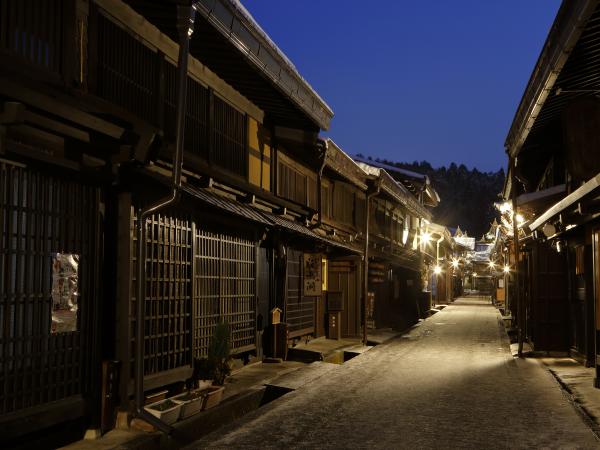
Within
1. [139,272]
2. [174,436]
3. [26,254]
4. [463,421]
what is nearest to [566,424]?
[463,421]

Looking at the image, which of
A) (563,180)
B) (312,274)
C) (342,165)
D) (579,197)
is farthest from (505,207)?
(579,197)

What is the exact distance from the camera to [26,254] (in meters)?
8.19

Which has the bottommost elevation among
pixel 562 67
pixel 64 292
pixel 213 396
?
pixel 213 396

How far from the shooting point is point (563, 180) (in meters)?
20.9

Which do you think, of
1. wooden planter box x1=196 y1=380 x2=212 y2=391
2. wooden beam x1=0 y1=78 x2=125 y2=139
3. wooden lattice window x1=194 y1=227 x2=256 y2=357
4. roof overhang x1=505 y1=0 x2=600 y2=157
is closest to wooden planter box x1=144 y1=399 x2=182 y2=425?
wooden planter box x1=196 y1=380 x2=212 y2=391

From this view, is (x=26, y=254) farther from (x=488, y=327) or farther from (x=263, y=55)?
(x=488, y=327)

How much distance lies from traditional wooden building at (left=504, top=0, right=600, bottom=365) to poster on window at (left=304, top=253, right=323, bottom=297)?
6894mm

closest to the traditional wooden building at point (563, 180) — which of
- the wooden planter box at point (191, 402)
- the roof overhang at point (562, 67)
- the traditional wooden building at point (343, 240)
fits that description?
the roof overhang at point (562, 67)

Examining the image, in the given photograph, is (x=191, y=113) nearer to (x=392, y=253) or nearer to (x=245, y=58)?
(x=245, y=58)

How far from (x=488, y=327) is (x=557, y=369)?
1780 cm

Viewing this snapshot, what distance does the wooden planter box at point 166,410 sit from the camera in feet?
32.9

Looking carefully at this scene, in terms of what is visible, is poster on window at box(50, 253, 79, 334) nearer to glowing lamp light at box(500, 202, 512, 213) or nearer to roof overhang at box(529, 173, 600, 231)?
roof overhang at box(529, 173, 600, 231)

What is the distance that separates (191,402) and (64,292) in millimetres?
3202

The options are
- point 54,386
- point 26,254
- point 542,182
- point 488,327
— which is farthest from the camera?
point 488,327
